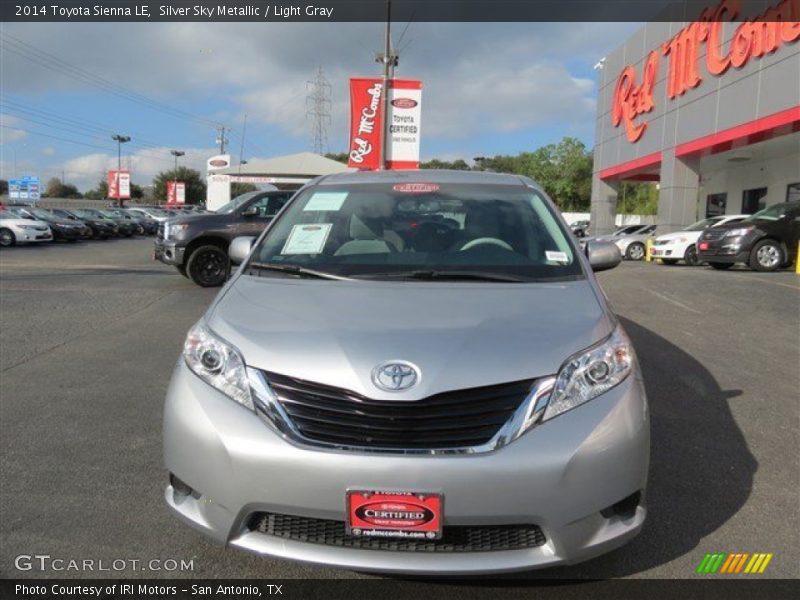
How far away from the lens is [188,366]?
2582 mm

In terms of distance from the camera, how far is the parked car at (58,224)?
25.8m

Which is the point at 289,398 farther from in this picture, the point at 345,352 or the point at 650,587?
the point at 650,587

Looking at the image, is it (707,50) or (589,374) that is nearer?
(589,374)

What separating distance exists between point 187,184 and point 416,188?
306ft

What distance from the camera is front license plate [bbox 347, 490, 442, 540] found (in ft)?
6.93

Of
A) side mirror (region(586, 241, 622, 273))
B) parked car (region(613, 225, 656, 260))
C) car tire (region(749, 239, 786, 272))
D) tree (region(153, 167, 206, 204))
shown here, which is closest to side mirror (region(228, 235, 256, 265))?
side mirror (region(586, 241, 622, 273))

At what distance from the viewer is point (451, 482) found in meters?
2.10

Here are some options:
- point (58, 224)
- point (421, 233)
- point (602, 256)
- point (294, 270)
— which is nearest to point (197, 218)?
point (421, 233)

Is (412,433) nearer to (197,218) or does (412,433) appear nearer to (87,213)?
(197,218)

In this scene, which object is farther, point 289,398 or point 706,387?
point 706,387

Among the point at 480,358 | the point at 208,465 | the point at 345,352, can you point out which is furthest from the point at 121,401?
the point at 480,358

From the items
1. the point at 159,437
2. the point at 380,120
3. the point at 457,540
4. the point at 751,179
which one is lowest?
the point at 159,437

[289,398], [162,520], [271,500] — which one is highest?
[289,398]

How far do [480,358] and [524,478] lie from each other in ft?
1.43
